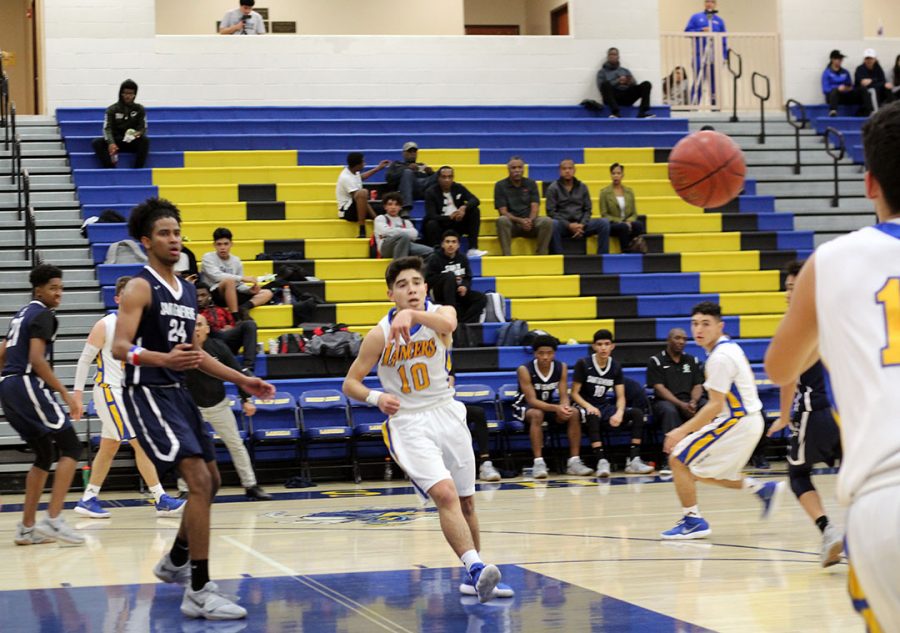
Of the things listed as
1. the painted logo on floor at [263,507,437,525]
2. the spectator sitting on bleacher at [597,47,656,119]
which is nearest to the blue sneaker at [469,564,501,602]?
the painted logo on floor at [263,507,437,525]

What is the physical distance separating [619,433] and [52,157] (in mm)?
8034

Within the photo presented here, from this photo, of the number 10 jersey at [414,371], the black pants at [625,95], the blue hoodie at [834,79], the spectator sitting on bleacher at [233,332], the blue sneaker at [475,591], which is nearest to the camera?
the blue sneaker at [475,591]

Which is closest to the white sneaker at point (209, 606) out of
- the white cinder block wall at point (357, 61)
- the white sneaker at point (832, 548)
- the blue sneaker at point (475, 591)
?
the blue sneaker at point (475, 591)

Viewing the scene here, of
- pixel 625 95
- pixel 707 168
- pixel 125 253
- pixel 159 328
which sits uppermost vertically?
pixel 625 95

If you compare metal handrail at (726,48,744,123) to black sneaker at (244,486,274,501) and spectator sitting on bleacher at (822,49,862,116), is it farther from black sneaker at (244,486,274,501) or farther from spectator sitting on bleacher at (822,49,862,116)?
black sneaker at (244,486,274,501)

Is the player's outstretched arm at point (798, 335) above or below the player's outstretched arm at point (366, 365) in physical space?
above

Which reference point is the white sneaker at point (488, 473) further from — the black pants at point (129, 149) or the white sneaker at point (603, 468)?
the black pants at point (129, 149)

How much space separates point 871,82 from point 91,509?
13735mm

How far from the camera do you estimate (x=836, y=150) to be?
1784 centimetres

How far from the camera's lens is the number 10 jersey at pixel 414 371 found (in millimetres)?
5875

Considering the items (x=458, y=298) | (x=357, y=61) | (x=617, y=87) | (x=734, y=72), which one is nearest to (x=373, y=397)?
(x=458, y=298)

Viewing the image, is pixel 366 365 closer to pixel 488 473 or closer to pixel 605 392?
pixel 488 473

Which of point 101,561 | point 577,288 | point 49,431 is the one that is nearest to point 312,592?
point 101,561

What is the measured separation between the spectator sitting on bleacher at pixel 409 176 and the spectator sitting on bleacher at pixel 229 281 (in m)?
2.36
